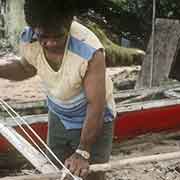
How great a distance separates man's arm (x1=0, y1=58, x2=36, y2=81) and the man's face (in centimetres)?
33

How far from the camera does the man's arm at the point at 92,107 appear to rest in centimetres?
245

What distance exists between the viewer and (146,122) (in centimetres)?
521

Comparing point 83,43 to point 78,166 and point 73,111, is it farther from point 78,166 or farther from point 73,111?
point 78,166

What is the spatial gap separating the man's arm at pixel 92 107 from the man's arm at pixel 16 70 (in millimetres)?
434

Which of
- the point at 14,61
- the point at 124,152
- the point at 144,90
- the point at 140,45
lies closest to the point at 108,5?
→ the point at 140,45

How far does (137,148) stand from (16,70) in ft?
8.06

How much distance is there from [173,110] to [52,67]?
2882mm

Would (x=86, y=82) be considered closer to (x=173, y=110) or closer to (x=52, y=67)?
(x=52, y=67)

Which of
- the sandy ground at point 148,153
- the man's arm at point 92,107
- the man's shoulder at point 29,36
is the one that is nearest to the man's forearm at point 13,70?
the man's shoulder at point 29,36

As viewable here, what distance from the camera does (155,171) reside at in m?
4.49

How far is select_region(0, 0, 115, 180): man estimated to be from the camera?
2418 mm

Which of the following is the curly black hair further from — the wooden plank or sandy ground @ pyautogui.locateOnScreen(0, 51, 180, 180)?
the wooden plank

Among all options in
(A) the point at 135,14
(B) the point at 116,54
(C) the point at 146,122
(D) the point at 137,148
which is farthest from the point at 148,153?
(A) the point at 135,14

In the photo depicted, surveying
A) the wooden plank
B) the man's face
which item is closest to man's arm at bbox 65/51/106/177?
the man's face
